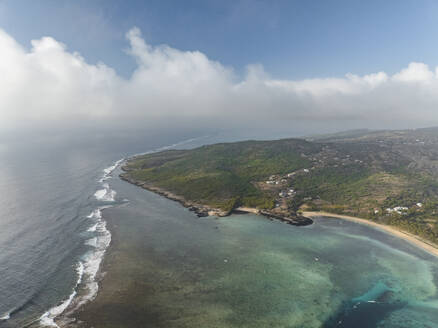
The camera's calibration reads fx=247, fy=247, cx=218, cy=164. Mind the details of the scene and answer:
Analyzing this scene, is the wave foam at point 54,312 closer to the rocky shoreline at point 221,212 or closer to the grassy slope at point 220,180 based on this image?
the rocky shoreline at point 221,212

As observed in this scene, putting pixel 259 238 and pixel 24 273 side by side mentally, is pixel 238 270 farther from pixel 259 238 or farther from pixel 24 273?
pixel 24 273

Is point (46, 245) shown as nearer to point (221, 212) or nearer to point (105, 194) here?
point (105, 194)

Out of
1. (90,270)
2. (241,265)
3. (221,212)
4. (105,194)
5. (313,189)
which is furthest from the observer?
(313,189)

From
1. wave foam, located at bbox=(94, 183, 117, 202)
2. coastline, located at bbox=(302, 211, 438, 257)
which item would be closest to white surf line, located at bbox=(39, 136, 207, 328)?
wave foam, located at bbox=(94, 183, 117, 202)

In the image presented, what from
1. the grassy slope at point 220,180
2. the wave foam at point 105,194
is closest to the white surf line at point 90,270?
the wave foam at point 105,194

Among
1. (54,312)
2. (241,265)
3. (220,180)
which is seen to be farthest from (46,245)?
(220,180)

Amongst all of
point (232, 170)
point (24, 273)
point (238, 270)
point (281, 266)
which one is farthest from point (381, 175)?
point (24, 273)

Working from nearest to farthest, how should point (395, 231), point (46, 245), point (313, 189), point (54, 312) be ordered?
point (54, 312), point (46, 245), point (395, 231), point (313, 189)

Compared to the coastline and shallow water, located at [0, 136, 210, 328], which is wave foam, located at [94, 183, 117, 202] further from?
the coastline
